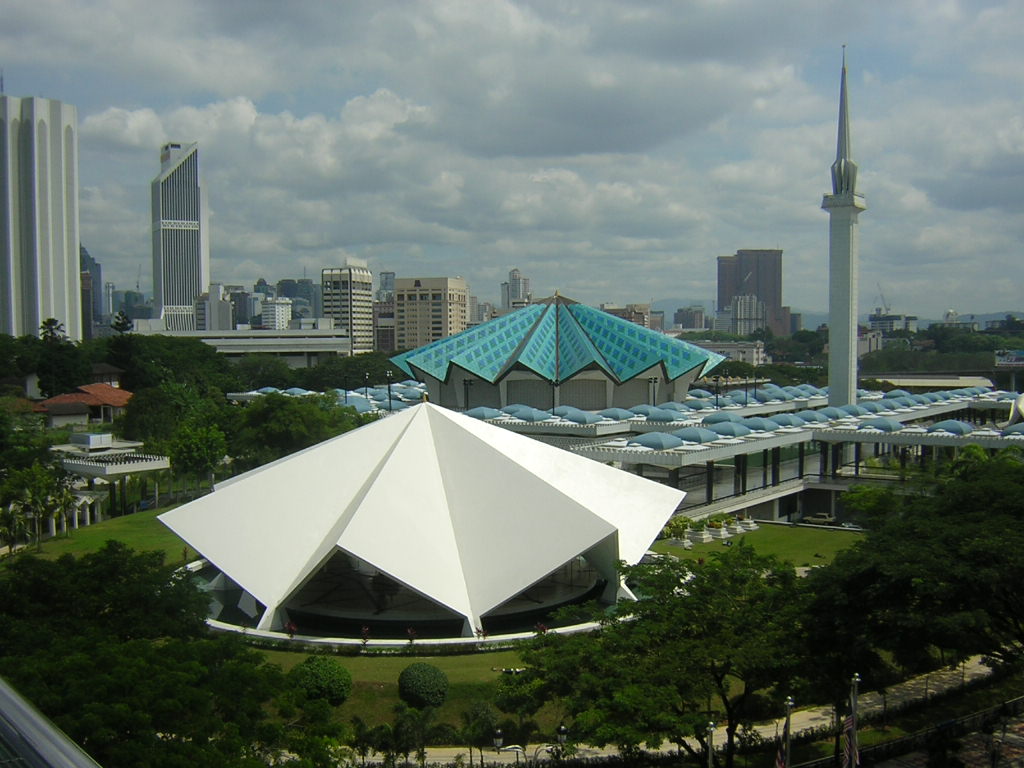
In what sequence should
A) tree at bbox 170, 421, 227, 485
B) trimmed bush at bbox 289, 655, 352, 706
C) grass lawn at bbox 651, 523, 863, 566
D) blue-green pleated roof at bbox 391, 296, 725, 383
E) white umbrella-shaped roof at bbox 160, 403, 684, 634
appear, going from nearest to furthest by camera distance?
trimmed bush at bbox 289, 655, 352, 706 < white umbrella-shaped roof at bbox 160, 403, 684, 634 < grass lawn at bbox 651, 523, 863, 566 < tree at bbox 170, 421, 227, 485 < blue-green pleated roof at bbox 391, 296, 725, 383

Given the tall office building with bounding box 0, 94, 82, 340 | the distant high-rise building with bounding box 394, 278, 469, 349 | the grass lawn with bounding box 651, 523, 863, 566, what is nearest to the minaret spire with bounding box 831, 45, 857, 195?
the grass lawn with bounding box 651, 523, 863, 566

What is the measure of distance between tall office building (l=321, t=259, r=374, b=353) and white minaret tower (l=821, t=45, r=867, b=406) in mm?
117571

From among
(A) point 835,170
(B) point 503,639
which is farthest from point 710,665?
(A) point 835,170

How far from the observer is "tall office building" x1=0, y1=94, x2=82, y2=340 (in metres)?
119

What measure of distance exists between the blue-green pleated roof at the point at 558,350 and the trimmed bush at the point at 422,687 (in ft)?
177

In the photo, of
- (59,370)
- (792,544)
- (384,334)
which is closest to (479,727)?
(792,544)

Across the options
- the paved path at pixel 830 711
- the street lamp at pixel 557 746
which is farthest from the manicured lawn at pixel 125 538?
the street lamp at pixel 557 746

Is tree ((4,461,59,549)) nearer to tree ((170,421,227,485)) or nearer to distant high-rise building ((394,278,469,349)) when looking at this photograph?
tree ((170,421,227,485))

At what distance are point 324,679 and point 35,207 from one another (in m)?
118

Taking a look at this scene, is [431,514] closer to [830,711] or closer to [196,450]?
[830,711]

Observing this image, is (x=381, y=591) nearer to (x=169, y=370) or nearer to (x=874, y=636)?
(x=874, y=636)

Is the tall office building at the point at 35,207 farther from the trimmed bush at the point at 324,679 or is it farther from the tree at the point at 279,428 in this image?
the trimmed bush at the point at 324,679

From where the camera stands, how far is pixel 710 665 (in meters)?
17.4

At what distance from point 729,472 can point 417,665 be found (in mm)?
38802
